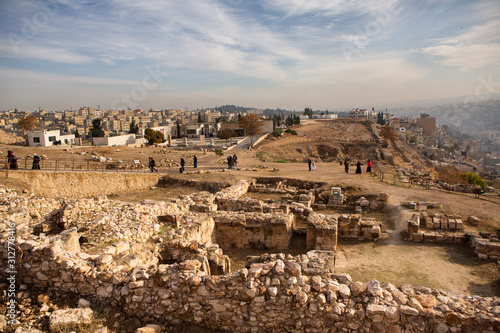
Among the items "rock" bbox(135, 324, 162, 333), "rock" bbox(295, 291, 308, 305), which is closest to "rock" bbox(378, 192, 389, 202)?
"rock" bbox(295, 291, 308, 305)

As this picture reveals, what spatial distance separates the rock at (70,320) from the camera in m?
4.91

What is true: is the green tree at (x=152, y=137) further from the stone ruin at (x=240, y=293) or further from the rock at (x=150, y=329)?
the rock at (x=150, y=329)

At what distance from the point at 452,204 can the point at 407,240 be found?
16.8 ft

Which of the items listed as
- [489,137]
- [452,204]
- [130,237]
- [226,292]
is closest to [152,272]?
[226,292]

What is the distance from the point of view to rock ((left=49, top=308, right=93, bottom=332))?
16.1ft

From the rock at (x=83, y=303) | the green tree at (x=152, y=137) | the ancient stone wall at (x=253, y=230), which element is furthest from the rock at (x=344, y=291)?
the green tree at (x=152, y=137)

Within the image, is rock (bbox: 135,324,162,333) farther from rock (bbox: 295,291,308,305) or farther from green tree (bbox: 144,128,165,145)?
green tree (bbox: 144,128,165,145)

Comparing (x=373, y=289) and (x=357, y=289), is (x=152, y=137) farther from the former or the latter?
(x=373, y=289)

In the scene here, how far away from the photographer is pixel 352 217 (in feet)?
38.3

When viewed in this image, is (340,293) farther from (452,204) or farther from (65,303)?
(452,204)

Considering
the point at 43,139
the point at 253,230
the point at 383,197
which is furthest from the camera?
the point at 43,139

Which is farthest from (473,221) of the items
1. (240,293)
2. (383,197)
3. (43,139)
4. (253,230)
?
(43,139)

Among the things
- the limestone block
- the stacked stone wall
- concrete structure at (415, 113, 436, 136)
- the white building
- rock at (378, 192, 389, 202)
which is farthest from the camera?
concrete structure at (415, 113, 436, 136)

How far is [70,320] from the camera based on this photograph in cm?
501
